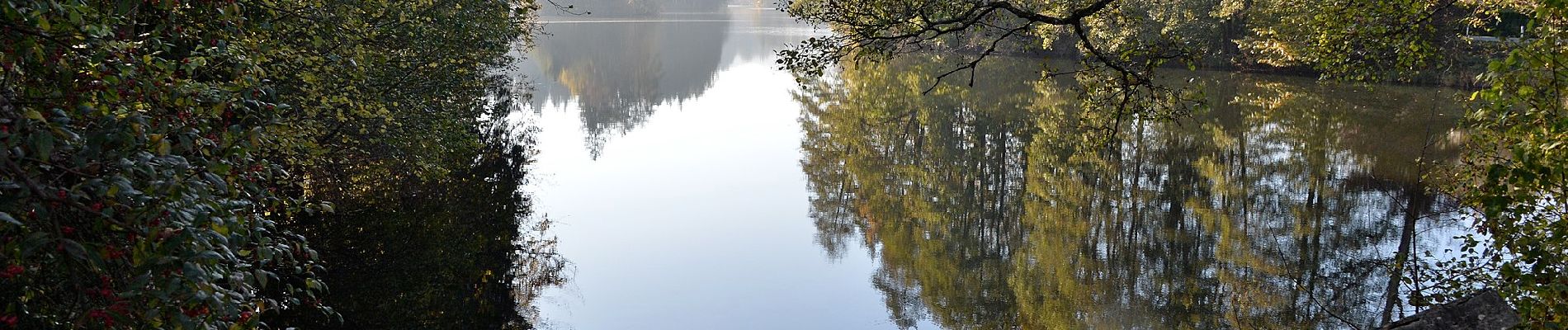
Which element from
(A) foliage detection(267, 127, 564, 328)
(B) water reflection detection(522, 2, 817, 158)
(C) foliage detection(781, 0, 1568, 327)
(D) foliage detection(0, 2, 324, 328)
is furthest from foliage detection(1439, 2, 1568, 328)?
(B) water reflection detection(522, 2, 817, 158)

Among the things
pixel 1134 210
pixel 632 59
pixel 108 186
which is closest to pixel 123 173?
pixel 108 186

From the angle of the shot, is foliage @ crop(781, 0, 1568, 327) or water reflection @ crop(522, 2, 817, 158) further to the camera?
water reflection @ crop(522, 2, 817, 158)

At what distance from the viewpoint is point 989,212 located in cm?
1973

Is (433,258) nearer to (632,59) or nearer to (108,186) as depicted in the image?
(108,186)

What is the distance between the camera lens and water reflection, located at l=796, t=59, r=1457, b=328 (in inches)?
563

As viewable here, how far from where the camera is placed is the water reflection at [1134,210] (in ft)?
46.9

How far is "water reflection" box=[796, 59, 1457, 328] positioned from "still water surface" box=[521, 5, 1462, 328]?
0.07m

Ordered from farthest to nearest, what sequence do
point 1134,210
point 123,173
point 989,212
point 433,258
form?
point 989,212 → point 1134,210 → point 433,258 → point 123,173

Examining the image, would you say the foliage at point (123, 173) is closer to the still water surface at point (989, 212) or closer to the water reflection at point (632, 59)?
the still water surface at point (989, 212)

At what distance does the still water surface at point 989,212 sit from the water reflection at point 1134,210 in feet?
0.21

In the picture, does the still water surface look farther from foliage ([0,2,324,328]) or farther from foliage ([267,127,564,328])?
foliage ([0,2,324,328])

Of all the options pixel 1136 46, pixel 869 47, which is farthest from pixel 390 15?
pixel 1136 46

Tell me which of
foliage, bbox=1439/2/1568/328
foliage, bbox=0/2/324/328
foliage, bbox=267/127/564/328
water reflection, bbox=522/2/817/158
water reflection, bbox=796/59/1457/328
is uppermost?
foliage, bbox=0/2/324/328

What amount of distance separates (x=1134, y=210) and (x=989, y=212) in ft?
8.01
